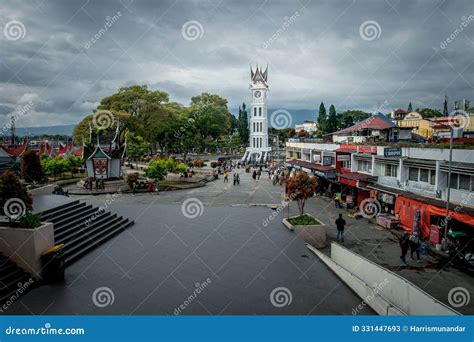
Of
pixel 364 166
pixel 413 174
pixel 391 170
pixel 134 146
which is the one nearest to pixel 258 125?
pixel 134 146

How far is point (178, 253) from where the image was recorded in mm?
11742

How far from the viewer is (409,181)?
18.0m

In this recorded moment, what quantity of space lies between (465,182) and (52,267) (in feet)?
53.6

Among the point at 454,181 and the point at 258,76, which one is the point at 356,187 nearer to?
the point at 454,181

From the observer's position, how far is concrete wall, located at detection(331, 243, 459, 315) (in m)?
6.64

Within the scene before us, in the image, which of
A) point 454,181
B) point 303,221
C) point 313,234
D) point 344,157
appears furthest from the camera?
point 344,157

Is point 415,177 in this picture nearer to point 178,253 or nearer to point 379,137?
point 379,137

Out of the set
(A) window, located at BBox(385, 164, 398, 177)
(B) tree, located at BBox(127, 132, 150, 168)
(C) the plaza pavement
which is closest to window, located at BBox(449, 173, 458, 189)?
(A) window, located at BBox(385, 164, 398, 177)

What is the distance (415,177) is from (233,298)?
46.0ft

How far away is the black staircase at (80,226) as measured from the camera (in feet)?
37.0

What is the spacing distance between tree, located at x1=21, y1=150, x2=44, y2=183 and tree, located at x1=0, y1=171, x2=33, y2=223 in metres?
12.1

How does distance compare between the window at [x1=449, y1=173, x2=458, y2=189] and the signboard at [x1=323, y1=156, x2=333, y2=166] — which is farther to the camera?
the signboard at [x1=323, y1=156, x2=333, y2=166]

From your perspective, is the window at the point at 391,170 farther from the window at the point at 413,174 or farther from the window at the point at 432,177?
the window at the point at 432,177

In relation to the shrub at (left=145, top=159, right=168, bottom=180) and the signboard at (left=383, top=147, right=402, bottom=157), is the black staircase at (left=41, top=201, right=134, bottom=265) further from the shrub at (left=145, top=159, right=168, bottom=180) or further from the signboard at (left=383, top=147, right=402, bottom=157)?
the signboard at (left=383, top=147, right=402, bottom=157)
